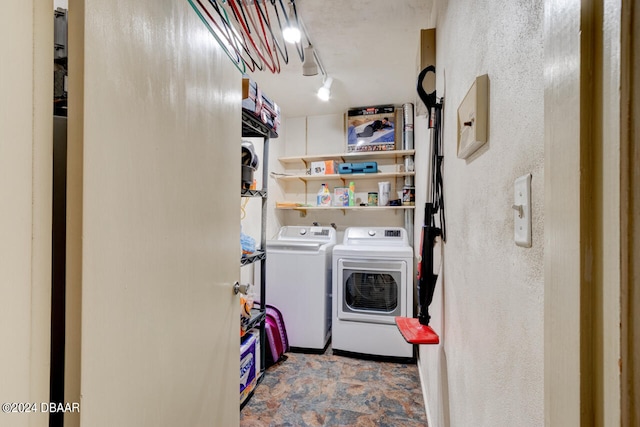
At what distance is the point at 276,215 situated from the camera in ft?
10.8

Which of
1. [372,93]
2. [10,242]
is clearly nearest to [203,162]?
[10,242]

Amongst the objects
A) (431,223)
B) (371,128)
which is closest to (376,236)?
(371,128)

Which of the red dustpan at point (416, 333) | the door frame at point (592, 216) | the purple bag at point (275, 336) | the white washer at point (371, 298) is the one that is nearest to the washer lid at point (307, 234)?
the white washer at point (371, 298)

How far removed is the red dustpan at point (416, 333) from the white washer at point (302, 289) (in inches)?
50.3

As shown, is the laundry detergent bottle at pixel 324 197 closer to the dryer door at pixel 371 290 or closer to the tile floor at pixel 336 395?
the dryer door at pixel 371 290

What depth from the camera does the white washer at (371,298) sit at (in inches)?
95.5

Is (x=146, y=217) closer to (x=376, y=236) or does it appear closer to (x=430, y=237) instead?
(x=430, y=237)

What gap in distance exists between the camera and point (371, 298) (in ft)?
8.45

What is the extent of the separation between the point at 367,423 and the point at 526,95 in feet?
6.24

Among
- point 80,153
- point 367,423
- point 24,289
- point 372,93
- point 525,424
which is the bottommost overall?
point 367,423

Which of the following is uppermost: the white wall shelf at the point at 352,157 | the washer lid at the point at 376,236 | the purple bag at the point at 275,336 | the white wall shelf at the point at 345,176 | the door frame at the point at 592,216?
the white wall shelf at the point at 352,157

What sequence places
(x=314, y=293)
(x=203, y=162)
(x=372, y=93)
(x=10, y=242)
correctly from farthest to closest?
(x=372, y=93)
(x=314, y=293)
(x=203, y=162)
(x=10, y=242)

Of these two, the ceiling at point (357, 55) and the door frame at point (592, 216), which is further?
the ceiling at point (357, 55)

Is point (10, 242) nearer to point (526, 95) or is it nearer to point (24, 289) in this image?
point (24, 289)
